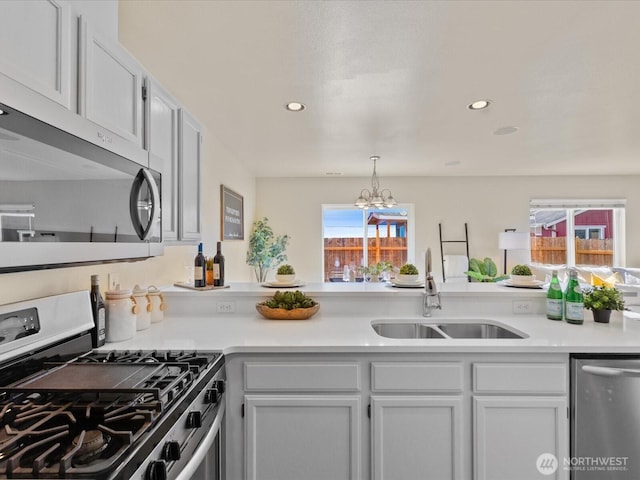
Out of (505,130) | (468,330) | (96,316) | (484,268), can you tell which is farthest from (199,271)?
(484,268)

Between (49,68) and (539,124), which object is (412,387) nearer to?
(49,68)

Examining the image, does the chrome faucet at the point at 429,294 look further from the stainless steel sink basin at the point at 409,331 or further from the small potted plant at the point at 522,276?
the small potted plant at the point at 522,276

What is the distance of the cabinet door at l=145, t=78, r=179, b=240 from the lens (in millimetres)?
1456

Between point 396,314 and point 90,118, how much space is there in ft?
5.72

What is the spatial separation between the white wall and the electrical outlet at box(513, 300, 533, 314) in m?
3.64

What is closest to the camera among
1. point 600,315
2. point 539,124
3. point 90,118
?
point 90,118

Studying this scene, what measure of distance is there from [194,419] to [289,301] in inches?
36.3

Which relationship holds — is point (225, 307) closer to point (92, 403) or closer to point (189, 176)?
point (189, 176)

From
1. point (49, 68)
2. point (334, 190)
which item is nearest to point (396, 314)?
point (49, 68)

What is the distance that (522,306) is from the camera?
78.7 inches

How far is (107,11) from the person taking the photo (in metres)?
1.21

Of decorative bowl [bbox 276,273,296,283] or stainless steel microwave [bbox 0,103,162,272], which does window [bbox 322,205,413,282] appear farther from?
stainless steel microwave [bbox 0,103,162,272]

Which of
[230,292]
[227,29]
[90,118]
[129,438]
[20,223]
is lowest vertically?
[129,438]

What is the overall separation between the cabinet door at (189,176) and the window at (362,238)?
3810 millimetres
